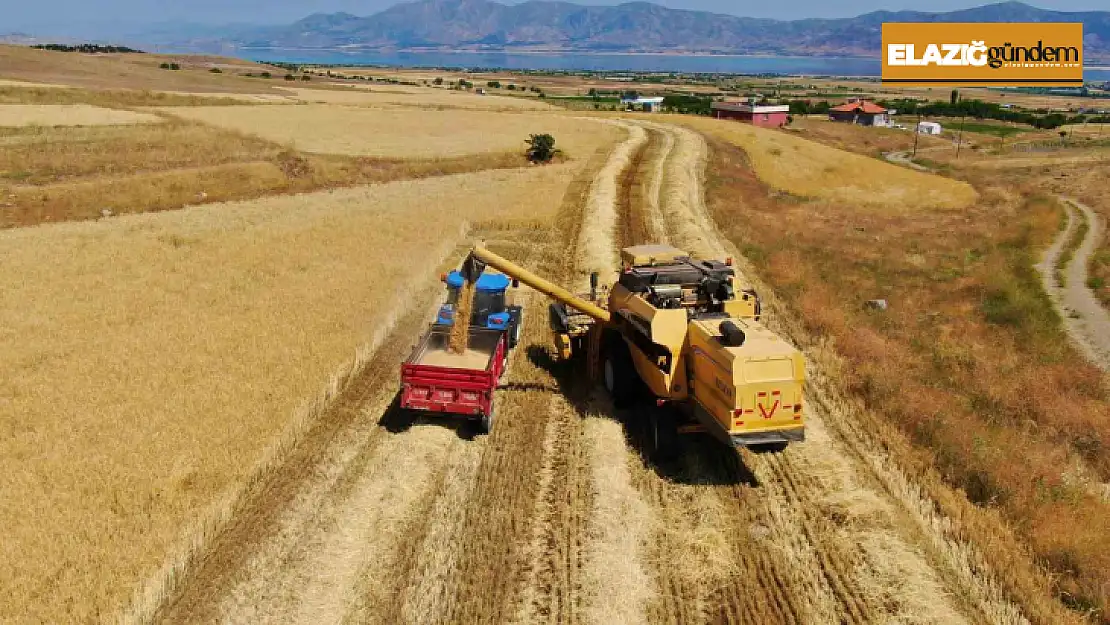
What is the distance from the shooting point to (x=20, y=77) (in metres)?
83.8

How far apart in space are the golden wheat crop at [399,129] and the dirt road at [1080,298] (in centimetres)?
2920

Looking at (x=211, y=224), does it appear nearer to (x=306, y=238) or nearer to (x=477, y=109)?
(x=306, y=238)

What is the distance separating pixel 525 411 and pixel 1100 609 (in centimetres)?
914

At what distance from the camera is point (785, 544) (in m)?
9.94

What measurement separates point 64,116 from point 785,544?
2517 inches

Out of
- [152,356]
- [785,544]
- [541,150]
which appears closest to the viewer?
[785,544]

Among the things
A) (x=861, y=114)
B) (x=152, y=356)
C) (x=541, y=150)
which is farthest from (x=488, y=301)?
(x=861, y=114)

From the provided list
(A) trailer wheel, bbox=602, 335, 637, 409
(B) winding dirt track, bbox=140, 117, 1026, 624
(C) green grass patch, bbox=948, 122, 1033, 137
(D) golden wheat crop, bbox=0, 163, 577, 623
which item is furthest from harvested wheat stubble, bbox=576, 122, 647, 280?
(C) green grass patch, bbox=948, 122, 1033, 137

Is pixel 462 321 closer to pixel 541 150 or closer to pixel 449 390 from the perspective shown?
pixel 449 390

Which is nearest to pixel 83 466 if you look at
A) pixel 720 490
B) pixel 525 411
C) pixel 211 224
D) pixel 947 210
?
pixel 525 411

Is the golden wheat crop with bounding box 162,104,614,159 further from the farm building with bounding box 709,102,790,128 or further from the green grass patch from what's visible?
the green grass patch

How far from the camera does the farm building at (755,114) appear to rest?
90062mm

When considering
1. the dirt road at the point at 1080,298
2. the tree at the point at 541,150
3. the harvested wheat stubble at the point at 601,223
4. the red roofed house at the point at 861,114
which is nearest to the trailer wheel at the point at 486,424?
the harvested wheat stubble at the point at 601,223

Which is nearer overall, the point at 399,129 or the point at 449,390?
the point at 449,390
